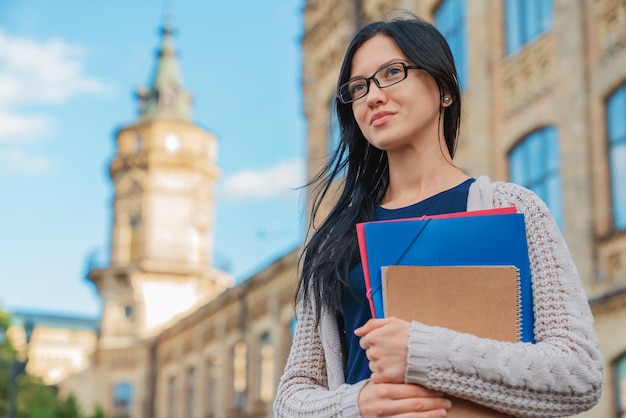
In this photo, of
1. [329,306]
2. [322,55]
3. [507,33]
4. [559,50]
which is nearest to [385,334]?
[329,306]

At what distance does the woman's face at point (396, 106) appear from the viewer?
3.15 m

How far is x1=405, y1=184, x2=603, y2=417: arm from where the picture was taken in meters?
2.66

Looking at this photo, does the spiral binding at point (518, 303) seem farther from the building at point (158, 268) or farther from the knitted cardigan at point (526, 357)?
the building at point (158, 268)

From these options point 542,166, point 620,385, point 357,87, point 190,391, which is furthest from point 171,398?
point 357,87

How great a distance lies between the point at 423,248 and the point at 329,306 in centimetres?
48

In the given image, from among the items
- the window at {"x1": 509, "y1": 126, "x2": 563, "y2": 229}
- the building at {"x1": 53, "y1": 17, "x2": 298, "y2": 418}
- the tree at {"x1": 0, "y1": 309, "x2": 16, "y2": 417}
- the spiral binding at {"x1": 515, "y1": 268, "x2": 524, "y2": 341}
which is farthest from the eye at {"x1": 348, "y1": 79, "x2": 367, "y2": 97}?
the tree at {"x1": 0, "y1": 309, "x2": 16, "y2": 417}

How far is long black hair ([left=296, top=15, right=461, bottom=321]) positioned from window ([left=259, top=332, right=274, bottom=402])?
97.9 ft

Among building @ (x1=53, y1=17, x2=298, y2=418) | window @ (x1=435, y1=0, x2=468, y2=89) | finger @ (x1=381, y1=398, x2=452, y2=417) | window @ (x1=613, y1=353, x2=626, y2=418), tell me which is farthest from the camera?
building @ (x1=53, y1=17, x2=298, y2=418)

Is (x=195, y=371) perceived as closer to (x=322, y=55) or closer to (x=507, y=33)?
(x=322, y=55)

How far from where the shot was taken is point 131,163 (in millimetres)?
55375

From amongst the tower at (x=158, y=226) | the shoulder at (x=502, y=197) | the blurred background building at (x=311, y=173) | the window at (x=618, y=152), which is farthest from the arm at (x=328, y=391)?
the tower at (x=158, y=226)

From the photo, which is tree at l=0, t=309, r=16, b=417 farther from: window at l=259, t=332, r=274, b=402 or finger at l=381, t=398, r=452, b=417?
finger at l=381, t=398, r=452, b=417

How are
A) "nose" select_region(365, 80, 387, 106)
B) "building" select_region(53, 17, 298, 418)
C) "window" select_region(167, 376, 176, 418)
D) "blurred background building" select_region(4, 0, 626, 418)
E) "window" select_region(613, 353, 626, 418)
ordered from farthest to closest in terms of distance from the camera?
"building" select_region(53, 17, 298, 418)
"window" select_region(167, 376, 176, 418)
"blurred background building" select_region(4, 0, 626, 418)
"window" select_region(613, 353, 626, 418)
"nose" select_region(365, 80, 387, 106)

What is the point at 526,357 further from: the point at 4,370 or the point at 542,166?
the point at 4,370
